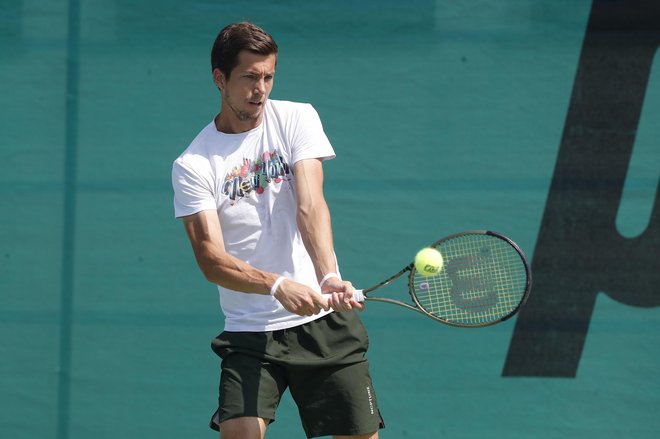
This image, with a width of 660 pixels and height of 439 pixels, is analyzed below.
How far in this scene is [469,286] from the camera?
327 cm

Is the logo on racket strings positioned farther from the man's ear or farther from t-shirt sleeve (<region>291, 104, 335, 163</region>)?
the man's ear

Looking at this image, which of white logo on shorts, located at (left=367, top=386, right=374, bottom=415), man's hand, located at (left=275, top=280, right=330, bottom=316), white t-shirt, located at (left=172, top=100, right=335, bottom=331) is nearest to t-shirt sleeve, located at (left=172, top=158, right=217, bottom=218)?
white t-shirt, located at (left=172, top=100, right=335, bottom=331)

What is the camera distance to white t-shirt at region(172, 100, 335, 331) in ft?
10.3

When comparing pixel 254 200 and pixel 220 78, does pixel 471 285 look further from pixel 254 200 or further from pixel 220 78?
pixel 220 78

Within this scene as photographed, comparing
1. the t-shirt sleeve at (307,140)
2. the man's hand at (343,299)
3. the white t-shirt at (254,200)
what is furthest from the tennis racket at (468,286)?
the t-shirt sleeve at (307,140)

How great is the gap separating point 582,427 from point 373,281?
1.03 metres

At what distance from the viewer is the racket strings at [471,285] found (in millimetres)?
3271

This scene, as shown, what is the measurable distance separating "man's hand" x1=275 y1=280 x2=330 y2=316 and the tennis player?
0.08 metres

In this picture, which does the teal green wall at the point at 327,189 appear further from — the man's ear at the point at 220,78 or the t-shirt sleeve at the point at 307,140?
the man's ear at the point at 220,78

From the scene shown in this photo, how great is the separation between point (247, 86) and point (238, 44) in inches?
5.1

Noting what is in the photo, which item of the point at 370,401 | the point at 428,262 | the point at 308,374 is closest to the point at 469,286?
the point at 428,262

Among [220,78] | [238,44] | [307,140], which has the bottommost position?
[307,140]

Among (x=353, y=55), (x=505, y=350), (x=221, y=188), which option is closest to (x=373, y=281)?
(x=505, y=350)

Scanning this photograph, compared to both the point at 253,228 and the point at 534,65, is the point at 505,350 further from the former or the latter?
the point at 253,228
